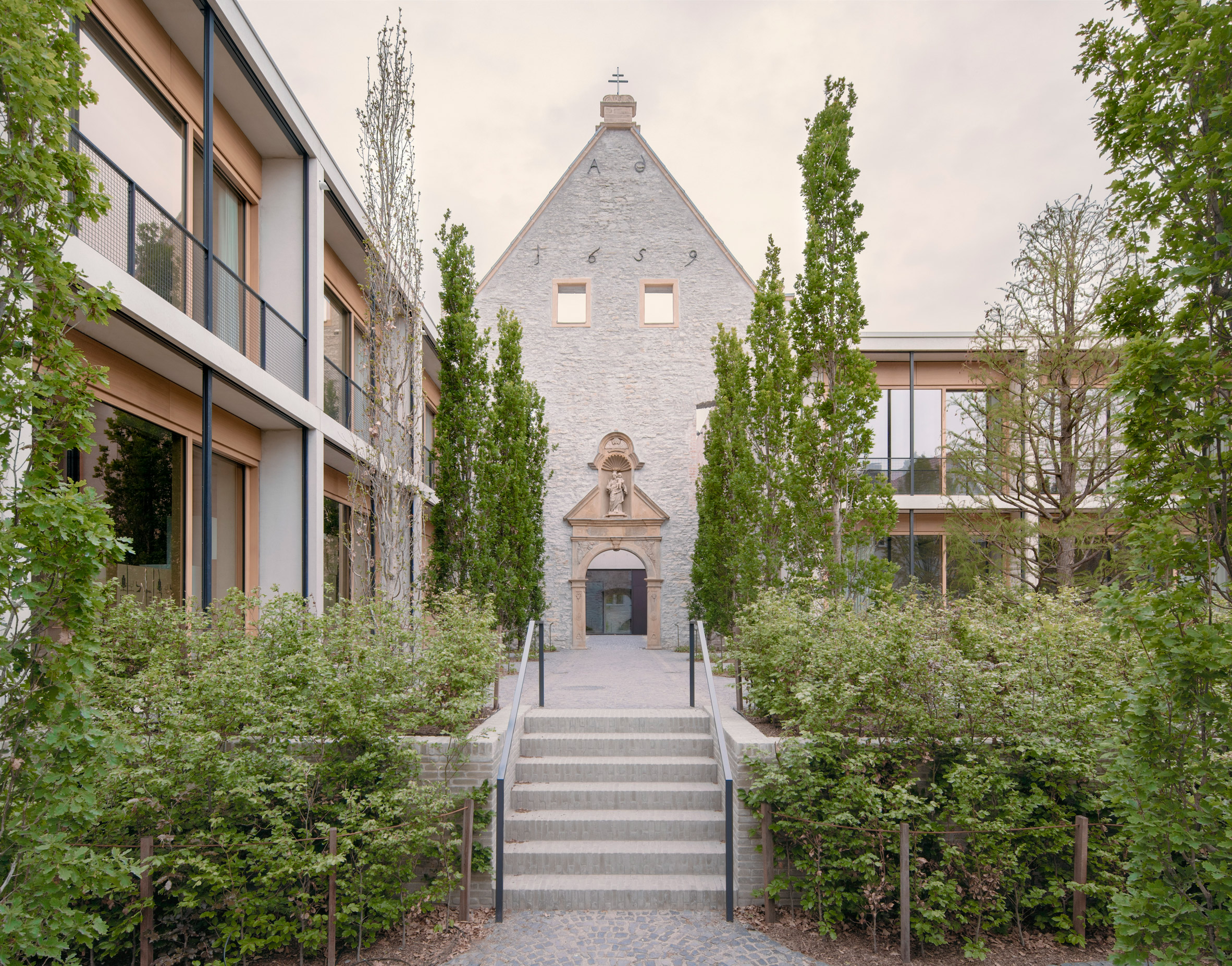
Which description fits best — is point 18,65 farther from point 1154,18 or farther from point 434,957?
point 434,957

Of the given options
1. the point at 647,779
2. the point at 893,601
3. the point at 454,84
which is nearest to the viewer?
the point at 647,779

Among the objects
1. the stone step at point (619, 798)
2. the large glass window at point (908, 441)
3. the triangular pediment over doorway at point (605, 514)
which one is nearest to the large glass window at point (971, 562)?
the large glass window at point (908, 441)

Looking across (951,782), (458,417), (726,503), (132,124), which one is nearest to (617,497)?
(726,503)

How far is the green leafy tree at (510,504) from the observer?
12516mm

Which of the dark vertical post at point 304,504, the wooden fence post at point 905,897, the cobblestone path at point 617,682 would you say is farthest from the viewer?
the dark vertical post at point 304,504

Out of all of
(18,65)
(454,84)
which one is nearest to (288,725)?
(18,65)

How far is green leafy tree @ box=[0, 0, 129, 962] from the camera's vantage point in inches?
105

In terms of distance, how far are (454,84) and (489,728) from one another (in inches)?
423

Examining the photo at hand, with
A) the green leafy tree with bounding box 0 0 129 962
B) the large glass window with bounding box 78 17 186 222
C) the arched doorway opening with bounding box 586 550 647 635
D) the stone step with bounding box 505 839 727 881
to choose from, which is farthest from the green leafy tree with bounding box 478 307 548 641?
the green leafy tree with bounding box 0 0 129 962

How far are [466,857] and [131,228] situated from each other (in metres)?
5.75

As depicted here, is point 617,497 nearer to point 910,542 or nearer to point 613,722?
point 910,542

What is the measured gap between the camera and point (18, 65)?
8.70 ft

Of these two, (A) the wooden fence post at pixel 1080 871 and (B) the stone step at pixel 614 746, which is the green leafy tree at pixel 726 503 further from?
(A) the wooden fence post at pixel 1080 871

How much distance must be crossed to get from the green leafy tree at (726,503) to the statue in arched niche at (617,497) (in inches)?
78.3
